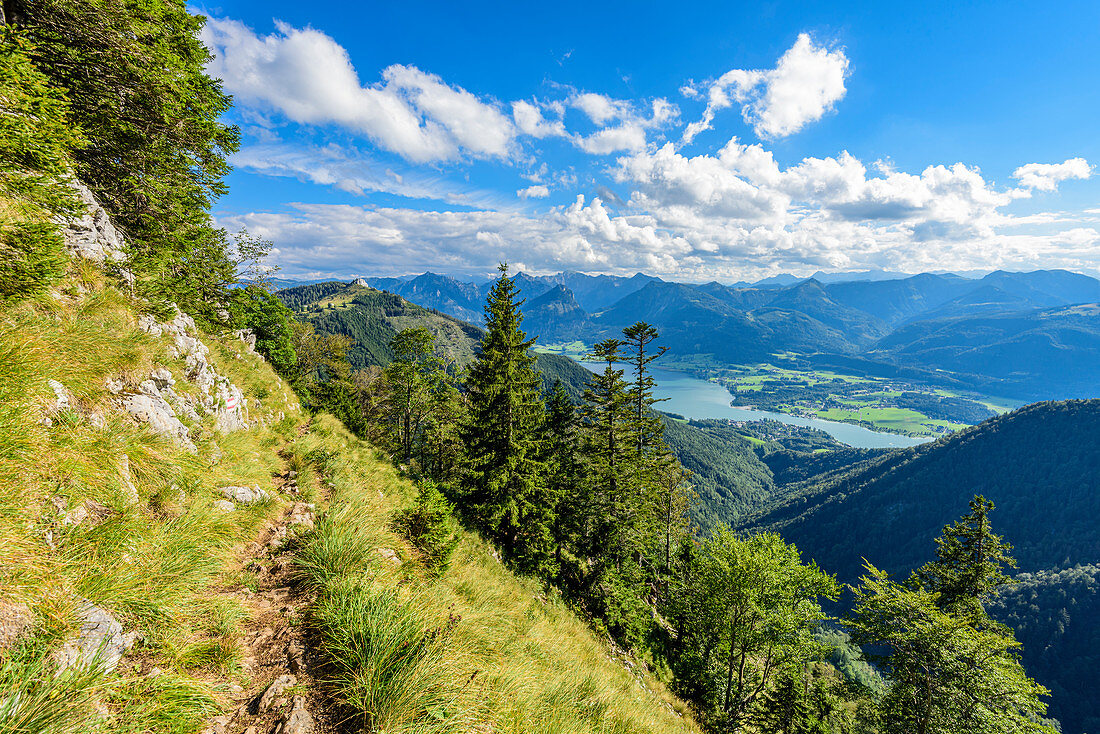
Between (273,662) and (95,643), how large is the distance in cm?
134

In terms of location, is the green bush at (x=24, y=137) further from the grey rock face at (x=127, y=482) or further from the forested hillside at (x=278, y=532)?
the grey rock face at (x=127, y=482)

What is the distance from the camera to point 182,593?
136 inches

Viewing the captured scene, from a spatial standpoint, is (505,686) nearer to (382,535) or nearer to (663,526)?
(382,535)

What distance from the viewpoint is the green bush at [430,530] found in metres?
6.95

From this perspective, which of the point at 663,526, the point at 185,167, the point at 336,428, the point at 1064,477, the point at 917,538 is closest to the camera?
Answer: the point at 185,167

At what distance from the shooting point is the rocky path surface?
2936 mm

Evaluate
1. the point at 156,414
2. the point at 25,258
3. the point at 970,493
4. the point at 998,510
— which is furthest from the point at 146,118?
the point at 998,510

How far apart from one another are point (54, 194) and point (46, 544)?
5.92 metres

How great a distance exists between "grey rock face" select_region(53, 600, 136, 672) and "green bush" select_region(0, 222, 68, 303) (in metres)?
4.83

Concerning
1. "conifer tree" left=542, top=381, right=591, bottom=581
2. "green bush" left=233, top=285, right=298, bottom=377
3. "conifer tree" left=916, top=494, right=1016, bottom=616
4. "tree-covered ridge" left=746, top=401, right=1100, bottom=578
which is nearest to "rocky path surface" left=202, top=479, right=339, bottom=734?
"conifer tree" left=542, top=381, right=591, bottom=581

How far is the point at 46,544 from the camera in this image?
10.2ft

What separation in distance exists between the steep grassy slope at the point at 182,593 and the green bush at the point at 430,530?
1.00 ft

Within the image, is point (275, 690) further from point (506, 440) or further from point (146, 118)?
point (146, 118)

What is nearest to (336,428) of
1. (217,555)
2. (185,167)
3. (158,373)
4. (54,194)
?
(158,373)
